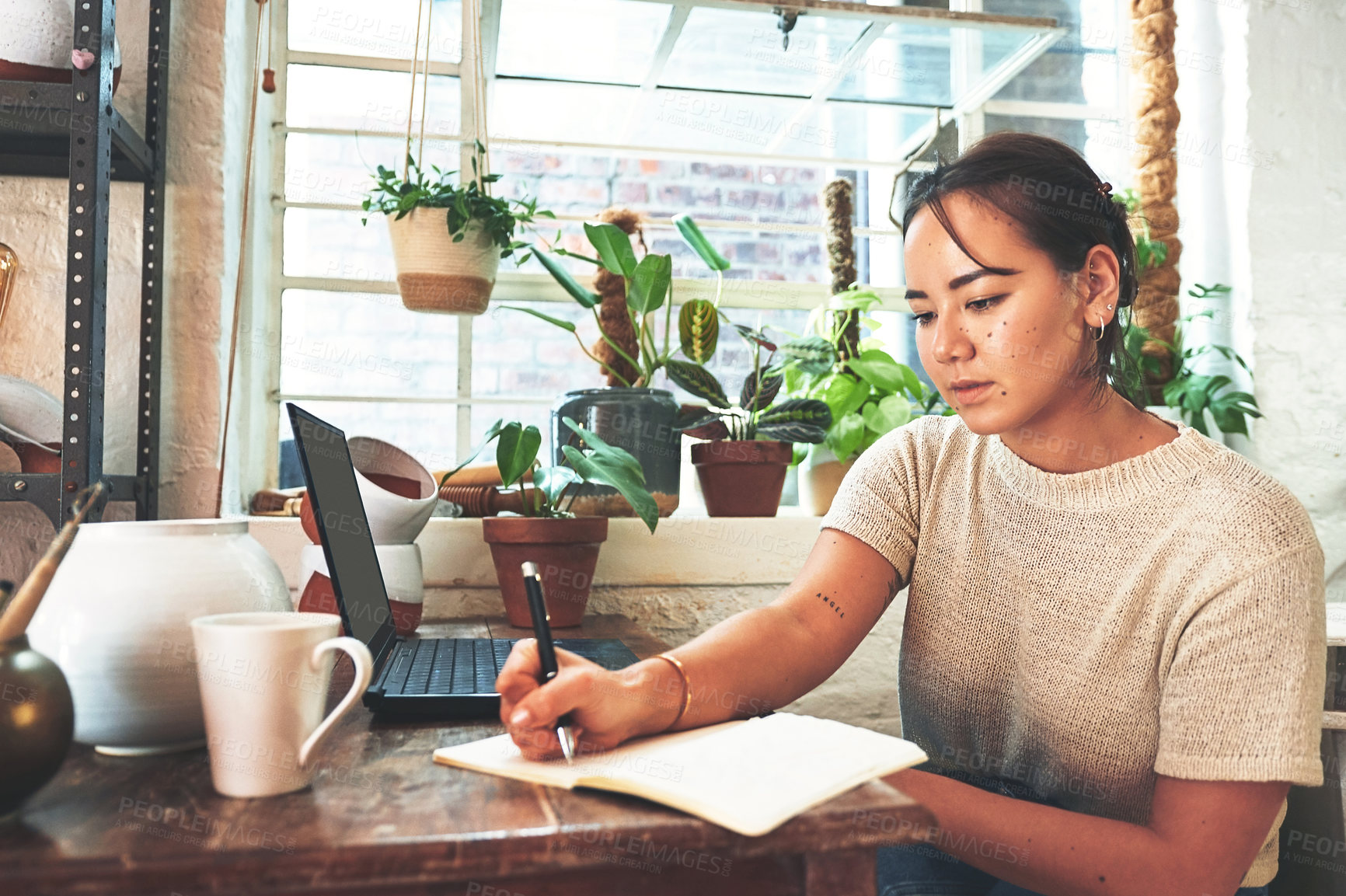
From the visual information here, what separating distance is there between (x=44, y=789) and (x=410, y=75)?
1861mm

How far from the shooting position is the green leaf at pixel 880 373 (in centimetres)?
195

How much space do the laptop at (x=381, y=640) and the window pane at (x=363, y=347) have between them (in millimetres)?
890

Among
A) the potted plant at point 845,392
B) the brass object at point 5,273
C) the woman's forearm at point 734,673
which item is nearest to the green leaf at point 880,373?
the potted plant at point 845,392

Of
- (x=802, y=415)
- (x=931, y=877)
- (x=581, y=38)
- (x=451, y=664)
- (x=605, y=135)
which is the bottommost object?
(x=931, y=877)

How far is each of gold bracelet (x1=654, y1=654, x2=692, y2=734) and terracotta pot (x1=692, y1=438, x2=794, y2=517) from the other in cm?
101

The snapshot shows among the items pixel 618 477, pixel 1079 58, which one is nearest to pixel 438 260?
pixel 618 477

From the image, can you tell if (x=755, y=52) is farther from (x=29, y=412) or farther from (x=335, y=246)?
(x=29, y=412)

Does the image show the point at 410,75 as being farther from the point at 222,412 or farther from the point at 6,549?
the point at 6,549

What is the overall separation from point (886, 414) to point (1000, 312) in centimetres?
88

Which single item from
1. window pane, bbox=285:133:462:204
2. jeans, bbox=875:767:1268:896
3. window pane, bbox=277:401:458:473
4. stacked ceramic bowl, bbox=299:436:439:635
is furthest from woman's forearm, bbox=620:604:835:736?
window pane, bbox=285:133:462:204

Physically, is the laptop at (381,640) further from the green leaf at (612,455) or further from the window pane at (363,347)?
the window pane at (363,347)

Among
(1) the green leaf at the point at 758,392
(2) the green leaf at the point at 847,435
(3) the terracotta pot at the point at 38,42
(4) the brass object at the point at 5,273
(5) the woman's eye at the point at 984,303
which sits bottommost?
(2) the green leaf at the point at 847,435

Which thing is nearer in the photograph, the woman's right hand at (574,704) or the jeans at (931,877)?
the woman's right hand at (574,704)

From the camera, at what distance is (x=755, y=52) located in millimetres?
2223
